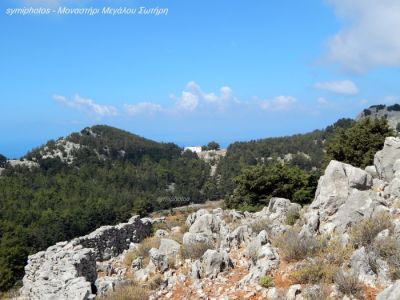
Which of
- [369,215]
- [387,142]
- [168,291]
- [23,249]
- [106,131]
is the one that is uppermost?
[106,131]

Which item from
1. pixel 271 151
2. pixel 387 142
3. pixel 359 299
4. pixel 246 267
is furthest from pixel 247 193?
pixel 271 151

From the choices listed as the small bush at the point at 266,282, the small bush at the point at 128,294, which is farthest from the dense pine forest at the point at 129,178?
the small bush at the point at 128,294

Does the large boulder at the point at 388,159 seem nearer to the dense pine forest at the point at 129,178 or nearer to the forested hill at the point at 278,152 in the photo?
the dense pine forest at the point at 129,178

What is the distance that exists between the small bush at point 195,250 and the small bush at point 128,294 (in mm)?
2778

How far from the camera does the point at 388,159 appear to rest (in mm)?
18203

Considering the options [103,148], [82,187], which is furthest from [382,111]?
[82,187]

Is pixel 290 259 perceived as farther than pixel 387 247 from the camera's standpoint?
A: Yes

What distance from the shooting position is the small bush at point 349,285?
9.21m

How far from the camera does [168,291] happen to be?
11836 mm

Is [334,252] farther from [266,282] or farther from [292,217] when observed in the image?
[292,217]

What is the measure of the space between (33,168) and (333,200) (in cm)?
10883

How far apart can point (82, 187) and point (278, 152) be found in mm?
59118

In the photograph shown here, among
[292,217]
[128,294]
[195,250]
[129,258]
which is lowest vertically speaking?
[129,258]

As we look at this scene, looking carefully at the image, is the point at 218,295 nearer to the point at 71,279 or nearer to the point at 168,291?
the point at 168,291
